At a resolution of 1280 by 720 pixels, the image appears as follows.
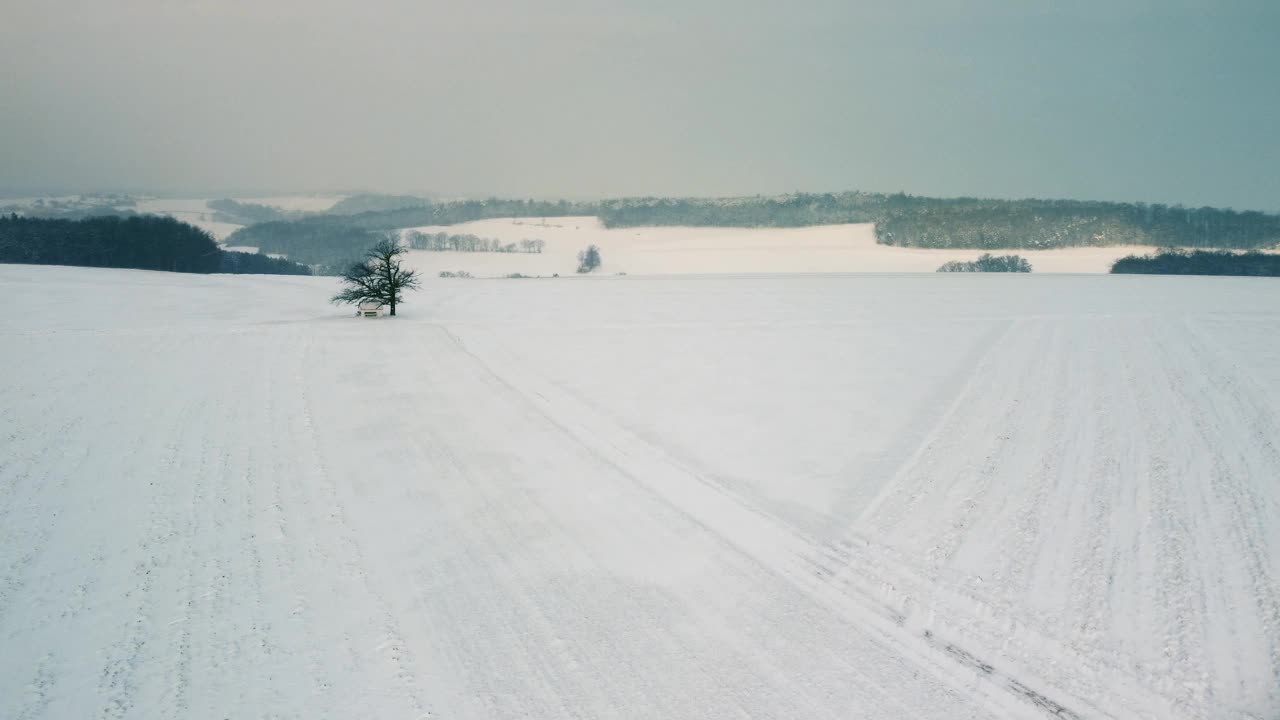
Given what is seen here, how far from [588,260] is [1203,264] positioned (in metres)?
78.6

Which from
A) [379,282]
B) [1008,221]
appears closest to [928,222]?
[1008,221]

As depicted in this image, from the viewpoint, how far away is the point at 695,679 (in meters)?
8.60

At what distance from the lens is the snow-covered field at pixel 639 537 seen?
28.1 feet

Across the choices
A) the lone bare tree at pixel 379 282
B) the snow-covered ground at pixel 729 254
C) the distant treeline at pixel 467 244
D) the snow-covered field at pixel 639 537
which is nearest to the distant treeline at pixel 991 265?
the snow-covered ground at pixel 729 254

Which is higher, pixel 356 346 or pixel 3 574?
pixel 356 346

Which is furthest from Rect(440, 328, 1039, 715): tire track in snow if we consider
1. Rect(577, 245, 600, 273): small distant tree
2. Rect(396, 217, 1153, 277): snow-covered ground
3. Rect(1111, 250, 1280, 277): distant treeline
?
Rect(1111, 250, 1280, 277): distant treeline

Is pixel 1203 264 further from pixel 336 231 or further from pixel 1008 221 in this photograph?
pixel 336 231

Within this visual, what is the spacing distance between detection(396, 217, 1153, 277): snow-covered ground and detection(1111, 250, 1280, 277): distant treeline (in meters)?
2.86

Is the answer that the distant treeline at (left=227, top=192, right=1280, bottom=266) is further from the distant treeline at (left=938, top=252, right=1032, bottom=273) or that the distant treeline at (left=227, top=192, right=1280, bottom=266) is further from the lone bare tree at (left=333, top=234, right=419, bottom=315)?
the lone bare tree at (left=333, top=234, right=419, bottom=315)

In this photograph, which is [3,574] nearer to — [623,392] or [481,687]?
[481,687]

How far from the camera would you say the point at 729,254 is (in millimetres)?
104500

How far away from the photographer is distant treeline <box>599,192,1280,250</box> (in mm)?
106375

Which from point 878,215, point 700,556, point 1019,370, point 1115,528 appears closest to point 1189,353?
point 1019,370

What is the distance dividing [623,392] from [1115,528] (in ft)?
48.2
